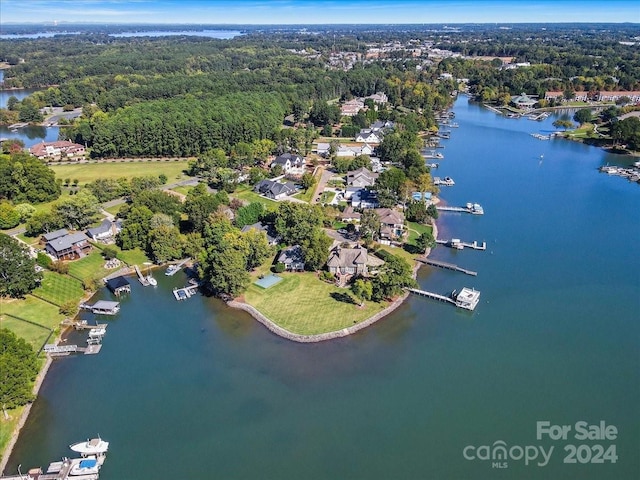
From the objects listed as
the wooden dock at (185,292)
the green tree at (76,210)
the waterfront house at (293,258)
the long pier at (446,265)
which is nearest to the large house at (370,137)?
the long pier at (446,265)

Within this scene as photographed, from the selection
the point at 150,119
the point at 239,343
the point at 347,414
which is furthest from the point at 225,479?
the point at 150,119

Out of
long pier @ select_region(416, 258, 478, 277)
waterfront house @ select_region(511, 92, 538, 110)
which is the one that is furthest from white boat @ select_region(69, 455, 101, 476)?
waterfront house @ select_region(511, 92, 538, 110)

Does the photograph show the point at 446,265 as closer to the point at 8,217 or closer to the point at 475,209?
the point at 475,209

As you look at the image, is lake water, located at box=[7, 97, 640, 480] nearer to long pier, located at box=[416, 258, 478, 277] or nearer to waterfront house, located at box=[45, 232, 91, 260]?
long pier, located at box=[416, 258, 478, 277]

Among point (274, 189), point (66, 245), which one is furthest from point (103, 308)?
point (274, 189)

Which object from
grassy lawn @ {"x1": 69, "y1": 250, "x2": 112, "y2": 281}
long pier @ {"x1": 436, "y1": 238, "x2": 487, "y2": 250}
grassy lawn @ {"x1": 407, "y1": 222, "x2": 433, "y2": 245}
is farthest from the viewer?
grassy lawn @ {"x1": 407, "y1": 222, "x2": 433, "y2": 245}

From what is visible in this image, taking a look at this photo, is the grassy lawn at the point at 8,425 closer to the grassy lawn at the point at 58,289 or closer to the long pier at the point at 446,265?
the grassy lawn at the point at 58,289

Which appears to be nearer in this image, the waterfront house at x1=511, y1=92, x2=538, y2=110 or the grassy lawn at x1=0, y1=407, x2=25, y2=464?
the grassy lawn at x1=0, y1=407, x2=25, y2=464

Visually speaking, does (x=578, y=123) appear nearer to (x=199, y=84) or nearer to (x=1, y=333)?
(x=199, y=84)
